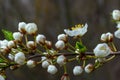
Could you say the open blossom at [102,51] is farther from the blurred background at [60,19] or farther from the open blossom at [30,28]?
the blurred background at [60,19]

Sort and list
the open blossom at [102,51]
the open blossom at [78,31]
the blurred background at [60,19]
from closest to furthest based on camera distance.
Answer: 1. the open blossom at [102,51]
2. the open blossom at [78,31]
3. the blurred background at [60,19]

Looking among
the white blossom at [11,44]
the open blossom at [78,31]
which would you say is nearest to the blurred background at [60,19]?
Answer: the open blossom at [78,31]

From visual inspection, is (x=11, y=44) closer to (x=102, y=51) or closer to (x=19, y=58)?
(x=19, y=58)

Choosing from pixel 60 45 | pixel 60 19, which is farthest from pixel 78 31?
pixel 60 19

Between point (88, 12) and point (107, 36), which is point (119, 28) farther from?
point (88, 12)

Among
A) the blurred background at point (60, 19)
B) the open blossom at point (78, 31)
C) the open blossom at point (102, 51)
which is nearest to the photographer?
the open blossom at point (102, 51)

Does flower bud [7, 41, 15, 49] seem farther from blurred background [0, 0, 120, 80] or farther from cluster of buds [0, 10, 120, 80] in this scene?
blurred background [0, 0, 120, 80]

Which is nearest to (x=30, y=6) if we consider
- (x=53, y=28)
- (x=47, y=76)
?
(x=53, y=28)

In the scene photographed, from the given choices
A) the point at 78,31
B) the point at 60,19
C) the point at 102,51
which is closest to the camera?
the point at 102,51
